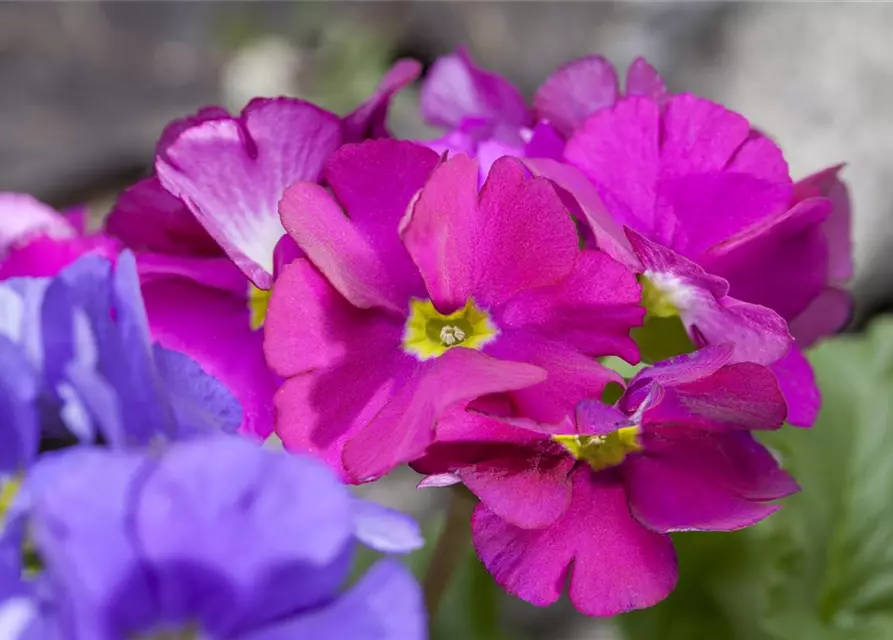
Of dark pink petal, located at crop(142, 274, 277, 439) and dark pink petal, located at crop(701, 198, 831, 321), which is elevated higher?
dark pink petal, located at crop(701, 198, 831, 321)

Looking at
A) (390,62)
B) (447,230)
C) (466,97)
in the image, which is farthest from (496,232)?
(390,62)

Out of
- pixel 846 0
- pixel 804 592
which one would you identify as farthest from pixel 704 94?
pixel 804 592

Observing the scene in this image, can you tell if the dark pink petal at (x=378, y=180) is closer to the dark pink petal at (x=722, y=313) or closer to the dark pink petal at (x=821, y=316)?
the dark pink petal at (x=722, y=313)

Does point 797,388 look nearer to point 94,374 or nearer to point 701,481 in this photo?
point 701,481

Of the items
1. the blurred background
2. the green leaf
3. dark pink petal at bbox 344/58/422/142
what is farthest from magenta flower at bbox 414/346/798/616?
the blurred background

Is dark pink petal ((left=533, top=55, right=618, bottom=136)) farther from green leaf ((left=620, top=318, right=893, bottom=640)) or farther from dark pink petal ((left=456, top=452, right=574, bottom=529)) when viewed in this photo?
green leaf ((left=620, top=318, right=893, bottom=640))

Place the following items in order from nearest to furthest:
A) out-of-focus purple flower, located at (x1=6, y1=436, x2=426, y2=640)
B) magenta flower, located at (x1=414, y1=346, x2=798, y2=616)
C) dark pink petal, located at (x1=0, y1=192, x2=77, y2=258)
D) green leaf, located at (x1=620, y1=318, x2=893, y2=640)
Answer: out-of-focus purple flower, located at (x1=6, y1=436, x2=426, y2=640), magenta flower, located at (x1=414, y1=346, x2=798, y2=616), dark pink petal, located at (x1=0, y1=192, x2=77, y2=258), green leaf, located at (x1=620, y1=318, x2=893, y2=640)
